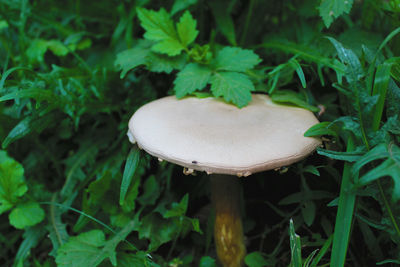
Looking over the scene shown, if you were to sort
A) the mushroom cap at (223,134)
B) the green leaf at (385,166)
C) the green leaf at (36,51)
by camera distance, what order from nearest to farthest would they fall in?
the green leaf at (385,166) → the mushroom cap at (223,134) → the green leaf at (36,51)

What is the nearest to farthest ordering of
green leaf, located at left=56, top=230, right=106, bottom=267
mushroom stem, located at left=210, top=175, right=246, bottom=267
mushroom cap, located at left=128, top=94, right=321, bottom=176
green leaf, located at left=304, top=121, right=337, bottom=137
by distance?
mushroom cap, located at left=128, top=94, right=321, bottom=176, green leaf, located at left=304, top=121, right=337, bottom=137, green leaf, located at left=56, top=230, right=106, bottom=267, mushroom stem, located at left=210, top=175, right=246, bottom=267

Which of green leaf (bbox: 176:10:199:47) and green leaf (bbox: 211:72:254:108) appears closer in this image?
green leaf (bbox: 211:72:254:108)

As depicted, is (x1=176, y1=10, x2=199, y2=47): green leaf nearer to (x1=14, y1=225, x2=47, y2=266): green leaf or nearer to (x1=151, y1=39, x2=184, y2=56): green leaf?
(x1=151, y1=39, x2=184, y2=56): green leaf

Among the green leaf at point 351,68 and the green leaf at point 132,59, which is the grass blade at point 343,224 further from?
the green leaf at point 132,59

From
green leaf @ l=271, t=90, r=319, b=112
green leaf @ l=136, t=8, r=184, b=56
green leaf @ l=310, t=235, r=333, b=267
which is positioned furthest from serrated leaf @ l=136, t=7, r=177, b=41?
green leaf @ l=310, t=235, r=333, b=267

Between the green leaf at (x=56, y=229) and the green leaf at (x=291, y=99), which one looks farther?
the green leaf at (x=56, y=229)

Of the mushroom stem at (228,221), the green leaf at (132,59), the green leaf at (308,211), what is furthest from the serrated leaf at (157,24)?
the green leaf at (308,211)
